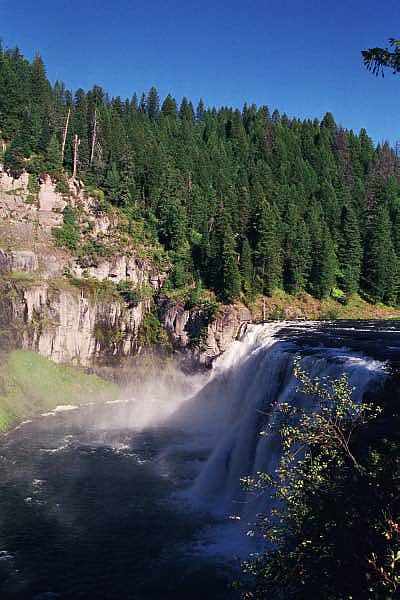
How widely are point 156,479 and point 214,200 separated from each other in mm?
45620

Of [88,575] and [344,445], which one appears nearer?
[344,445]

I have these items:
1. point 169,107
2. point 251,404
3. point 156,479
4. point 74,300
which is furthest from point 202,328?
point 169,107

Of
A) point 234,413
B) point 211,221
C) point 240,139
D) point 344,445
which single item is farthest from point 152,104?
point 344,445

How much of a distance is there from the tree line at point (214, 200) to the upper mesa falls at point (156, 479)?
14842 millimetres

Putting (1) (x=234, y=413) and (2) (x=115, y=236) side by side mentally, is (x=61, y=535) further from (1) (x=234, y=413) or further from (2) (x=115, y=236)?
(2) (x=115, y=236)

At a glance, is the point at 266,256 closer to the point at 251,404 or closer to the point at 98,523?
the point at 251,404

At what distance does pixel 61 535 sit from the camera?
822 inches

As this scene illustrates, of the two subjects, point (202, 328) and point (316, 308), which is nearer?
point (202, 328)

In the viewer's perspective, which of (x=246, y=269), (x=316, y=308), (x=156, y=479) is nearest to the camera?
(x=156, y=479)

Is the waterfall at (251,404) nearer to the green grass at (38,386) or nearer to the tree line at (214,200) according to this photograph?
the green grass at (38,386)

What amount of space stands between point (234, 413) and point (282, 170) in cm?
5796

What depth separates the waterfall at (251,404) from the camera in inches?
878

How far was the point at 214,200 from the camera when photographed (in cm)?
6506

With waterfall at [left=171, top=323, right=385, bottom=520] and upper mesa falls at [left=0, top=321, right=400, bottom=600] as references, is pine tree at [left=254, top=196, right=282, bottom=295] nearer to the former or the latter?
upper mesa falls at [left=0, top=321, right=400, bottom=600]
